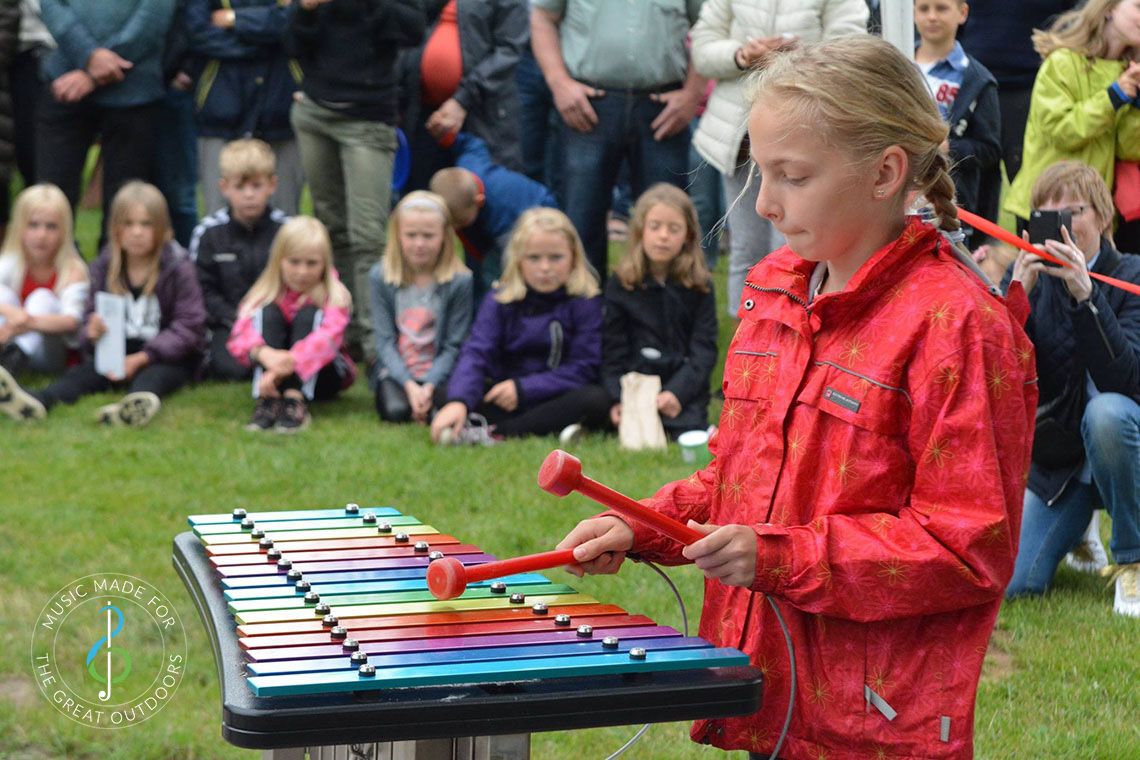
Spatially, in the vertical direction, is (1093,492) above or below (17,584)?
above

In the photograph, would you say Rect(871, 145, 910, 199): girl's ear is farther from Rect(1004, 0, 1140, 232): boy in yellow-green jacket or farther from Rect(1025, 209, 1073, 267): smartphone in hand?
Rect(1004, 0, 1140, 232): boy in yellow-green jacket

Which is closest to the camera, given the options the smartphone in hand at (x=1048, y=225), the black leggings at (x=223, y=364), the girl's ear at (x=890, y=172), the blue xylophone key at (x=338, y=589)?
the girl's ear at (x=890, y=172)

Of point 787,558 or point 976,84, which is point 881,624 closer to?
point 787,558

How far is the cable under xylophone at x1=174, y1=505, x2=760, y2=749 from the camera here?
2297 millimetres

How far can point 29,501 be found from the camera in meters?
6.29

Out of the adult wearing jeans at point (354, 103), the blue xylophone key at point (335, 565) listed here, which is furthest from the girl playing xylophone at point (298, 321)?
the blue xylophone key at point (335, 565)

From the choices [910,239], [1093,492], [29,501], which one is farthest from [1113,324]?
[29,501]

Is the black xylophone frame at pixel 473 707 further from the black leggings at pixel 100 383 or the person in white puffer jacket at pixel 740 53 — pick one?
the black leggings at pixel 100 383

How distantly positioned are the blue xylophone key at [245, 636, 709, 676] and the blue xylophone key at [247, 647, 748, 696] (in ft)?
0.07

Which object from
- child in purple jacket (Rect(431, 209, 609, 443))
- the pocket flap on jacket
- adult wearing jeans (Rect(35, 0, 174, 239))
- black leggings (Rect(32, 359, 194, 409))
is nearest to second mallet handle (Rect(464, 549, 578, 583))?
the pocket flap on jacket

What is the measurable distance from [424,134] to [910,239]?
7266mm

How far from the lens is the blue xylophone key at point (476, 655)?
2348 mm

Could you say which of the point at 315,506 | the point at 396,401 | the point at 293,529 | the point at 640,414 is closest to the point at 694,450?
the point at 640,414

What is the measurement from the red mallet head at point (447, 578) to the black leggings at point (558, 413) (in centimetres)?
500
